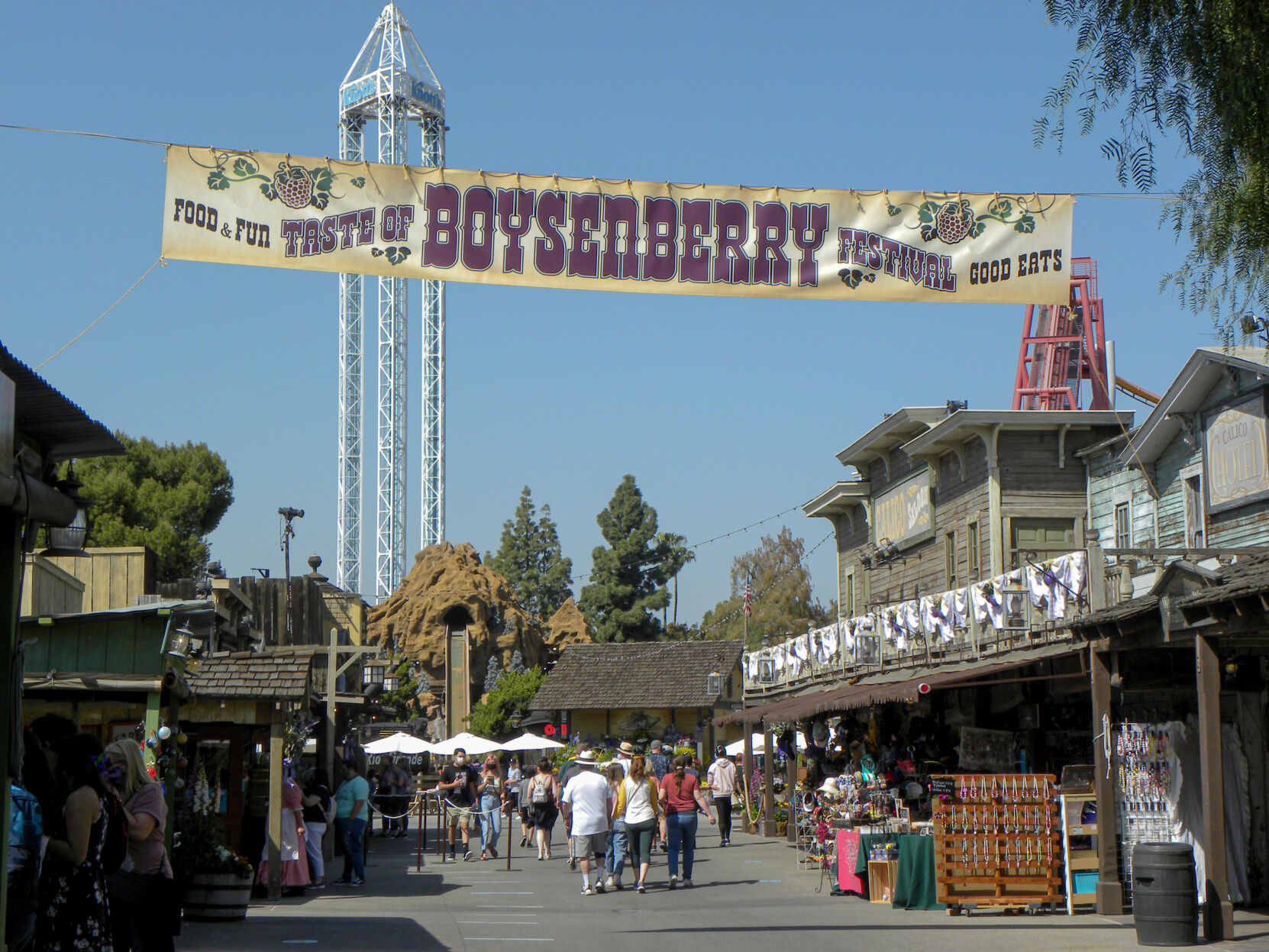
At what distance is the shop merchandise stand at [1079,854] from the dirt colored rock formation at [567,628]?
60573mm

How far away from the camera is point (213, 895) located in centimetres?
1415

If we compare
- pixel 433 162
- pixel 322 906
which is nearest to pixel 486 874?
pixel 322 906

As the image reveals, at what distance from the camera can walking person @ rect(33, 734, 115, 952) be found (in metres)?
7.70

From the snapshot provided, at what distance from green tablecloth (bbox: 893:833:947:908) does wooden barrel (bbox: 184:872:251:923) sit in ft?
22.6

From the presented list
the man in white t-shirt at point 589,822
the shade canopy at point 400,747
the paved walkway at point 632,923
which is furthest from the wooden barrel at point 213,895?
the shade canopy at point 400,747

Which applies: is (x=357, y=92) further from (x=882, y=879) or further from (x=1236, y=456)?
(x=882, y=879)

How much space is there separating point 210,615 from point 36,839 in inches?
222

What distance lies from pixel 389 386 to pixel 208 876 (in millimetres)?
82188

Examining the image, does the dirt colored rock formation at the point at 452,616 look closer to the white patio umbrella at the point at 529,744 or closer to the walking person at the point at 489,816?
the white patio umbrella at the point at 529,744

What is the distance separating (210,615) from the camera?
507 inches

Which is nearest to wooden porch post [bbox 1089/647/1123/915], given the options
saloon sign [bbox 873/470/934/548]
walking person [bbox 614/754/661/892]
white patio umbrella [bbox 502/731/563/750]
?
walking person [bbox 614/754/661/892]

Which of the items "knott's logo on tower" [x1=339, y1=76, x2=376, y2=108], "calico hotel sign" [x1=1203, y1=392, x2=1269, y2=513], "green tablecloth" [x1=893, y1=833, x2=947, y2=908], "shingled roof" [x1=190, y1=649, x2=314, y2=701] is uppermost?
"knott's logo on tower" [x1=339, y1=76, x2=376, y2=108]

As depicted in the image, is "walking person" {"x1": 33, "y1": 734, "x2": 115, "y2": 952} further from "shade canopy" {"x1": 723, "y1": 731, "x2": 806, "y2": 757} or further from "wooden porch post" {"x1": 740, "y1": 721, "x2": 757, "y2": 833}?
"shade canopy" {"x1": 723, "y1": 731, "x2": 806, "y2": 757}

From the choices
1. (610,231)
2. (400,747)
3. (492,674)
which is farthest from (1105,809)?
(492,674)
